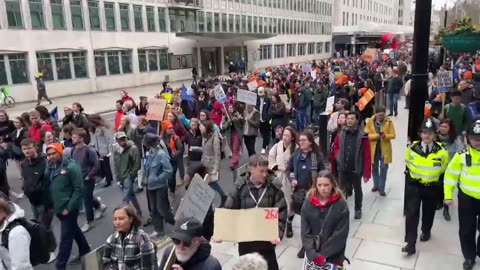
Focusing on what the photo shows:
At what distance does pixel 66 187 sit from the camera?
522 cm

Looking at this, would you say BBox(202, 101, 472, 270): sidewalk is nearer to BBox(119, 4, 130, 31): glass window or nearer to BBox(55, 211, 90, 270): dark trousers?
BBox(55, 211, 90, 270): dark trousers

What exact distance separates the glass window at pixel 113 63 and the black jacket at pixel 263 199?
27947 millimetres

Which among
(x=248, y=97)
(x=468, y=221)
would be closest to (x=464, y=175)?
(x=468, y=221)

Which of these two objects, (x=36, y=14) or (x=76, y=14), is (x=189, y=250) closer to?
(x=36, y=14)

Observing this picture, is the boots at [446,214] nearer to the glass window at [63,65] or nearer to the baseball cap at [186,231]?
the baseball cap at [186,231]

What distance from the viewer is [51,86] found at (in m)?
26.0

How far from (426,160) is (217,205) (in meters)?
3.53

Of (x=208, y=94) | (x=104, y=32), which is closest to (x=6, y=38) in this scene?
(x=104, y=32)

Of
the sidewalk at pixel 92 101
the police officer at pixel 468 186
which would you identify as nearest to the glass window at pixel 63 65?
the sidewalk at pixel 92 101

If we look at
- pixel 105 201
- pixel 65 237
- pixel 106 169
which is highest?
pixel 65 237

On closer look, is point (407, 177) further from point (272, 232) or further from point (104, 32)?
point (104, 32)

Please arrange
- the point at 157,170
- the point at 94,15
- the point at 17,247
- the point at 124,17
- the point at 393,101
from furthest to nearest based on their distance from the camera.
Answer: the point at 124,17
the point at 94,15
the point at 393,101
the point at 157,170
the point at 17,247

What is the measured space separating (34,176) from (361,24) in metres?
64.2

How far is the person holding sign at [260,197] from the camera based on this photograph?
13.5ft
